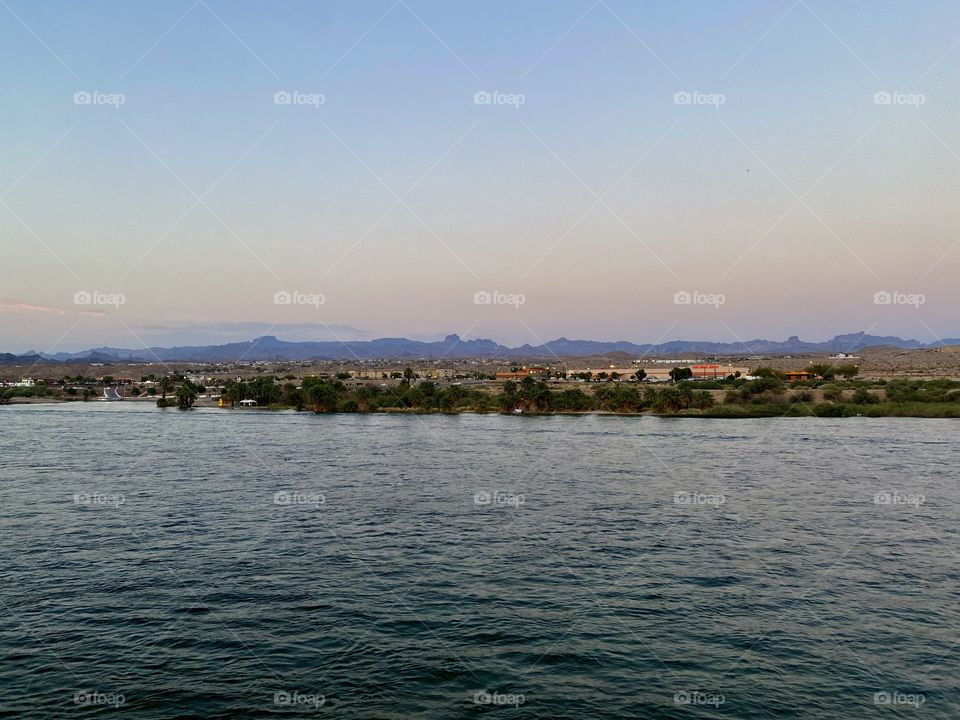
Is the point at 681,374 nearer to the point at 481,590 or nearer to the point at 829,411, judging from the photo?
the point at 829,411

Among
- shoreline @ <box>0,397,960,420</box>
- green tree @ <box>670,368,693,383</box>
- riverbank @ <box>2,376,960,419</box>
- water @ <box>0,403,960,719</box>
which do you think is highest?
green tree @ <box>670,368,693,383</box>

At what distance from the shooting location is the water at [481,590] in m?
17.4

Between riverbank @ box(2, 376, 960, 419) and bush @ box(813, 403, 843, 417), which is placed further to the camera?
riverbank @ box(2, 376, 960, 419)

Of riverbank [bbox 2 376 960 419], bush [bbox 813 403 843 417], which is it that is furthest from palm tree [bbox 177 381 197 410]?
bush [bbox 813 403 843 417]

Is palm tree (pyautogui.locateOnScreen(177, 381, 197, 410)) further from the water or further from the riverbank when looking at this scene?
the water

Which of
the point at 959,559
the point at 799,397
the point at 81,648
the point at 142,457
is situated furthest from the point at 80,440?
the point at 799,397

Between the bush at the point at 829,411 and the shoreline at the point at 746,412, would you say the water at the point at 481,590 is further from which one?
the shoreline at the point at 746,412

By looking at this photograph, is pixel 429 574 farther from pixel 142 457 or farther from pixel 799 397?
pixel 799 397

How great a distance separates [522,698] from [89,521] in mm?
26746

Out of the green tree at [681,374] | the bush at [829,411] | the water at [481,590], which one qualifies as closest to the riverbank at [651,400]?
the bush at [829,411]

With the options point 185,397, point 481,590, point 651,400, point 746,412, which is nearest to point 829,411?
point 746,412

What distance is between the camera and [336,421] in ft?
299

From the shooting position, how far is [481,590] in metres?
24.3

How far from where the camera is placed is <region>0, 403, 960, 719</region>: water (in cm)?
1739
